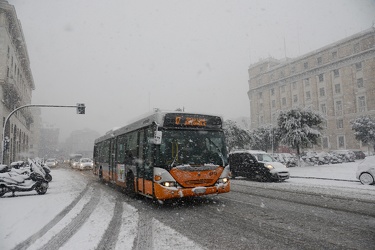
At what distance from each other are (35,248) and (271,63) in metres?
76.7

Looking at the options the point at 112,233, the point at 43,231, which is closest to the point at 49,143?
the point at 43,231

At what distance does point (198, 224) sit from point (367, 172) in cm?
1051

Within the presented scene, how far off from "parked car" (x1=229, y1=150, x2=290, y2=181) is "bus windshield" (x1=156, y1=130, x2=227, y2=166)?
26.1ft

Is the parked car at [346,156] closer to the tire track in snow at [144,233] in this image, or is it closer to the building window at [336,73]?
the building window at [336,73]

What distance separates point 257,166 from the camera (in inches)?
646

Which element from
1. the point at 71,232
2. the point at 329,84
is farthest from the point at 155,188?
the point at 329,84

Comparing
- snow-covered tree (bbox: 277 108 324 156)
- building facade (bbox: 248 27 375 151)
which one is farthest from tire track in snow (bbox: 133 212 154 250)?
building facade (bbox: 248 27 375 151)

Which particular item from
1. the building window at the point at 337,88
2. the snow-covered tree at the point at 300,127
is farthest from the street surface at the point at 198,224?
the building window at the point at 337,88

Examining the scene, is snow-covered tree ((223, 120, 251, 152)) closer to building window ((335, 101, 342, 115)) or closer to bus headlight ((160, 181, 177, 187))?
bus headlight ((160, 181, 177, 187))

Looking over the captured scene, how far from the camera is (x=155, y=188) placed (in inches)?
303

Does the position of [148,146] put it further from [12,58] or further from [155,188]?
[12,58]

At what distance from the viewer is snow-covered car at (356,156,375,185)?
1267cm

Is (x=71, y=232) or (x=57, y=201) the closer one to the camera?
(x=71, y=232)

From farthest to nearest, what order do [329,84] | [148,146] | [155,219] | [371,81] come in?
[329,84] < [371,81] < [148,146] < [155,219]
